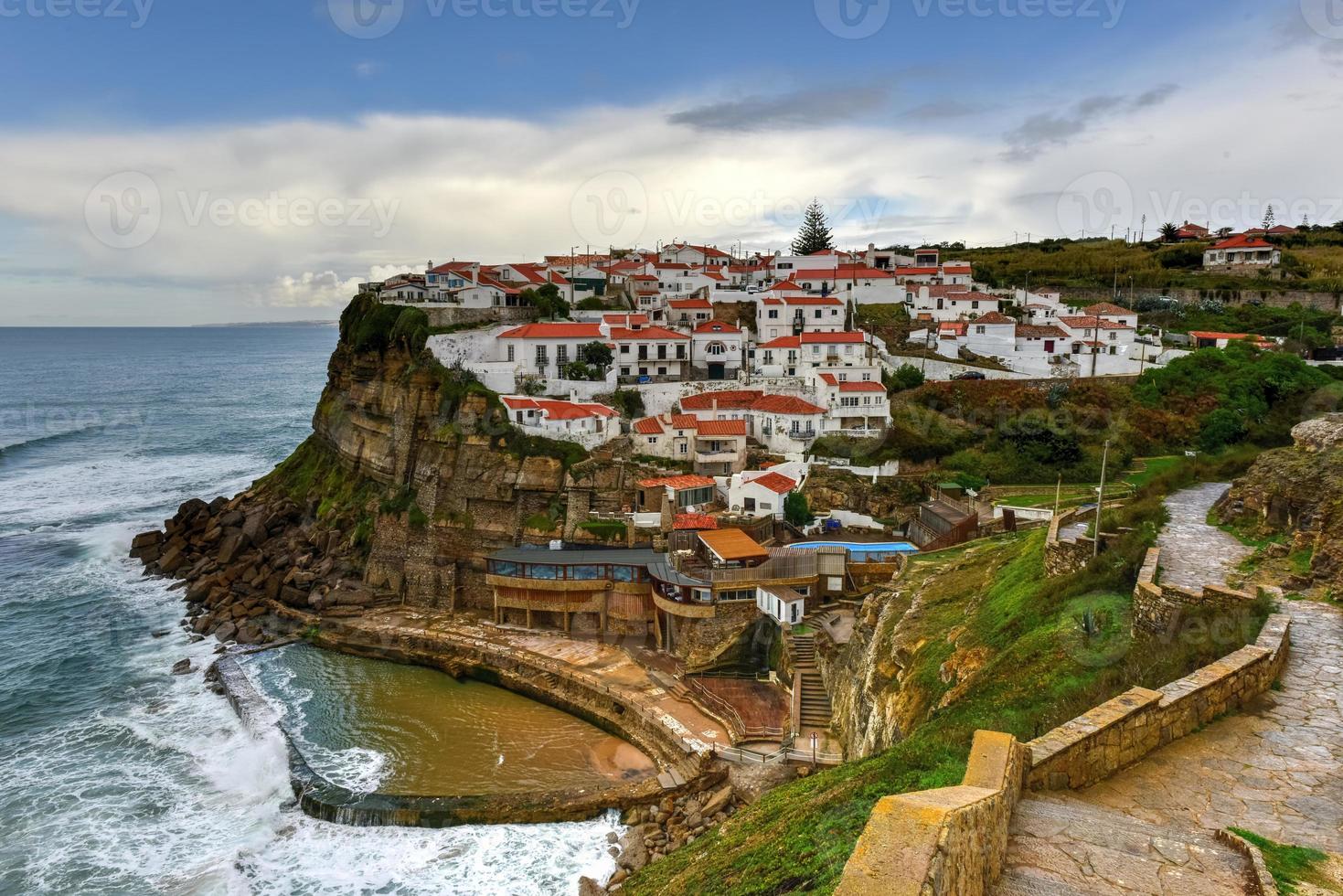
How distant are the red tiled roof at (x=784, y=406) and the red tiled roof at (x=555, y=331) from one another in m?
11.3

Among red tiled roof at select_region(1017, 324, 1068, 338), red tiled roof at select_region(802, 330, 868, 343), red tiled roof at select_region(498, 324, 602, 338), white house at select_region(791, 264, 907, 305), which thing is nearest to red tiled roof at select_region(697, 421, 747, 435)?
red tiled roof at select_region(802, 330, 868, 343)

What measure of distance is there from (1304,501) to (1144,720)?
9.42 metres

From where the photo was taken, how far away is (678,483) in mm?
35781

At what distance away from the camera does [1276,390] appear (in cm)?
3931

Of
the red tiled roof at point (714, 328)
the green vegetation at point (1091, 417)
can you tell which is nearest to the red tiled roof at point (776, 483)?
the green vegetation at point (1091, 417)

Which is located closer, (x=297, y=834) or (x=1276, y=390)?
(x=297, y=834)

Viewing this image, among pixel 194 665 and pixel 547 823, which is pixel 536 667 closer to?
pixel 547 823

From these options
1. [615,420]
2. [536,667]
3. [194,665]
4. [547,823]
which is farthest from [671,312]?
[547,823]

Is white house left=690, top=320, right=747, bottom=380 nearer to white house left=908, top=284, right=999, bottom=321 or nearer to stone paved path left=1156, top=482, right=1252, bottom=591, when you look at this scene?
white house left=908, top=284, right=999, bottom=321

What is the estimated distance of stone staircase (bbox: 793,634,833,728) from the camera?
23.1 m

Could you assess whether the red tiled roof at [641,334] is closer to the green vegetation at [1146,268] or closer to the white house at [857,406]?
the white house at [857,406]

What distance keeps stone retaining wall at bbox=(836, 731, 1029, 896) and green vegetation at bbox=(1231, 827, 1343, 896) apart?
1939 mm

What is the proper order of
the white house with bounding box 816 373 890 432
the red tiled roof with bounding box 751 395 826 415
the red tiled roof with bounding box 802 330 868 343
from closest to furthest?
the white house with bounding box 816 373 890 432, the red tiled roof with bounding box 751 395 826 415, the red tiled roof with bounding box 802 330 868 343

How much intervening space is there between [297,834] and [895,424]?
100ft
